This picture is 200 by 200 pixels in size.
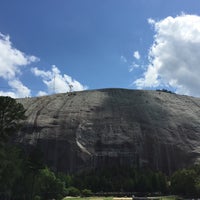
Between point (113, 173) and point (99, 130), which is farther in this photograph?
point (99, 130)

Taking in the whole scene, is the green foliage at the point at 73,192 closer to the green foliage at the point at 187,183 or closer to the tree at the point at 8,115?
the green foliage at the point at 187,183

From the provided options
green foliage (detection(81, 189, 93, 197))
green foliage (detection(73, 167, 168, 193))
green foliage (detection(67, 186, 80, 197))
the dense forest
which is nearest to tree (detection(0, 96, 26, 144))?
the dense forest

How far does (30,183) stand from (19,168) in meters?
8.95

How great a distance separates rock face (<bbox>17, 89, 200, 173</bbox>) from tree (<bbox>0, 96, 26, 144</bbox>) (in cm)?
Answer: 6363

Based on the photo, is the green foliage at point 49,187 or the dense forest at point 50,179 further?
the green foliage at point 49,187

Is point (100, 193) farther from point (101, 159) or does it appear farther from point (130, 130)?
point (130, 130)

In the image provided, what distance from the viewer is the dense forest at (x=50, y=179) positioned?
66250mm

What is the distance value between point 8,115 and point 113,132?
2971 inches

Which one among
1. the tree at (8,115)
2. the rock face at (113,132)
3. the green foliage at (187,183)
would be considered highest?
the rock face at (113,132)

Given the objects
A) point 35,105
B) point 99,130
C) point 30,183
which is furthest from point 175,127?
point 30,183

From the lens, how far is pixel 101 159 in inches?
5162

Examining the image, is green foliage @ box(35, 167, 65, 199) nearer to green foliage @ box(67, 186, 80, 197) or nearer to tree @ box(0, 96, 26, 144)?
green foliage @ box(67, 186, 80, 197)

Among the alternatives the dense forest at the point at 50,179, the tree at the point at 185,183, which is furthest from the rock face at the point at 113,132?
the tree at the point at 185,183

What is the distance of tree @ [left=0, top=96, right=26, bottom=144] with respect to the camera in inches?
2621
